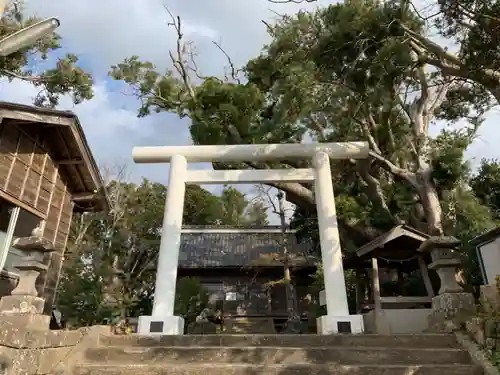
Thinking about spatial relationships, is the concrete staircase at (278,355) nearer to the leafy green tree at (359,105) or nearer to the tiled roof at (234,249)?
the leafy green tree at (359,105)

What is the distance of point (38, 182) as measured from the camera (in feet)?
27.8

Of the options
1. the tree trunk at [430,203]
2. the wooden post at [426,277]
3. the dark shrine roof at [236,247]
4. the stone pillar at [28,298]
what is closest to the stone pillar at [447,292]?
the wooden post at [426,277]

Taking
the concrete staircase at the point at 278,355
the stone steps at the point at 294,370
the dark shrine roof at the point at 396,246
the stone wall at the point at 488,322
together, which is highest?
the dark shrine roof at the point at 396,246

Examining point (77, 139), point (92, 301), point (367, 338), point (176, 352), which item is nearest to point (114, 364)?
point (176, 352)

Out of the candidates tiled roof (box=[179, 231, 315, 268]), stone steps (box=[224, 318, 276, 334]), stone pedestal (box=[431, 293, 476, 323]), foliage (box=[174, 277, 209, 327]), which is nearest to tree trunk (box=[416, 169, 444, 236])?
stone pedestal (box=[431, 293, 476, 323])

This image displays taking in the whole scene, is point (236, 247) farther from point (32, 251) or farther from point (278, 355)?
point (278, 355)

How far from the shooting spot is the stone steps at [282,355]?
4.69 metres

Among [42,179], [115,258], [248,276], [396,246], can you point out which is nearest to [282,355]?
[396,246]

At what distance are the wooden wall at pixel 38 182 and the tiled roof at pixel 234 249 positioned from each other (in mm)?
7024

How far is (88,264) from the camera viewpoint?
49.8 feet

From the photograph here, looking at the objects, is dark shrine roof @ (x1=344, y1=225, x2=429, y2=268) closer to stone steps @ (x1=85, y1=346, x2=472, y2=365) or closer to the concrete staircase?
the concrete staircase

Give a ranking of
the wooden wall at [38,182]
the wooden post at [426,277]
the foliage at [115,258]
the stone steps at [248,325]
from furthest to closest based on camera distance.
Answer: the stone steps at [248,325] < the foliage at [115,258] < the wooden post at [426,277] < the wooden wall at [38,182]

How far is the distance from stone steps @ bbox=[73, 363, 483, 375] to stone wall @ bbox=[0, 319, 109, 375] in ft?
1.47

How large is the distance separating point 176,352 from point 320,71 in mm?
6926
